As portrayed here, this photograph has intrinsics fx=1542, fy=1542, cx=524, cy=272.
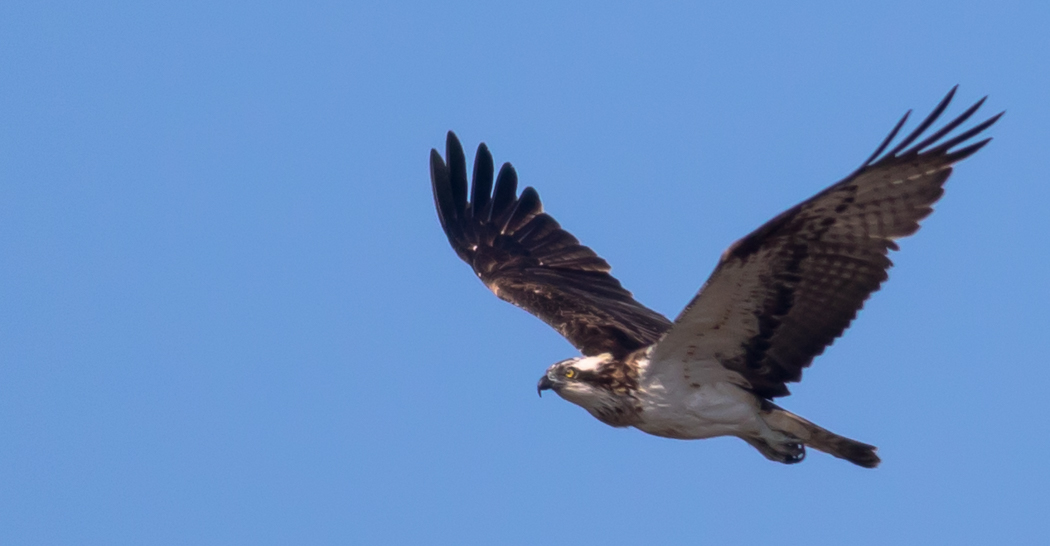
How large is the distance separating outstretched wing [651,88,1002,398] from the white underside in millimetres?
97

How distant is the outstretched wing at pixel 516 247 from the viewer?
13.0m

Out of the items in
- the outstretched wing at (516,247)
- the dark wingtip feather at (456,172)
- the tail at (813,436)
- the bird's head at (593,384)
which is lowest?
the tail at (813,436)

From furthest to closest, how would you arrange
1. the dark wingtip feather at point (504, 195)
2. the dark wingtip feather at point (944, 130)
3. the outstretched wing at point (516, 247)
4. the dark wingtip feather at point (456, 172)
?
the dark wingtip feather at point (504, 195) < the dark wingtip feather at point (456, 172) < the outstretched wing at point (516, 247) < the dark wingtip feather at point (944, 130)

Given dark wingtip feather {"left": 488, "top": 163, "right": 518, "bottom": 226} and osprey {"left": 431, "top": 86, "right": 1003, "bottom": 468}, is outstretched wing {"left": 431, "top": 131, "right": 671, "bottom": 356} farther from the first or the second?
osprey {"left": 431, "top": 86, "right": 1003, "bottom": 468}

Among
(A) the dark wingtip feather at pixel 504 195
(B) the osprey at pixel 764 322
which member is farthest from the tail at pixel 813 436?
(A) the dark wingtip feather at pixel 504 195

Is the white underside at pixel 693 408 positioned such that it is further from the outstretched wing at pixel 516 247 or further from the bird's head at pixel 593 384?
the outstretched wing at pixel 516 247

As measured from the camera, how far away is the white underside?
10.3 metres

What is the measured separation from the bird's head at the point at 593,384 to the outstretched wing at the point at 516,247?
6.60 feet

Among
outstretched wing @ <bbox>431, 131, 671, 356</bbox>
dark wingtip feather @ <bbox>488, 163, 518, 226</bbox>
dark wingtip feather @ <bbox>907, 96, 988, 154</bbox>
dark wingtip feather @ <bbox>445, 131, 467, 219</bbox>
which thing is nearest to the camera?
dark wingtip feather @ <bbox>907, 96, 988, 154</bbox>

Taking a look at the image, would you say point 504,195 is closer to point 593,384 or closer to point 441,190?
point 441,190

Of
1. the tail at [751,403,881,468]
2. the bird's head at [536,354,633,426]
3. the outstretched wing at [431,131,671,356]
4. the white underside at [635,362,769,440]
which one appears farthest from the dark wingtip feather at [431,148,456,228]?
the tail at [751,403,881,468]

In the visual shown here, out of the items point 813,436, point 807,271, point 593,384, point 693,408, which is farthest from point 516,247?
point 807,271

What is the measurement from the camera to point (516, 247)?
14258 millimetres

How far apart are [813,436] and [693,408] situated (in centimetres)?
93
